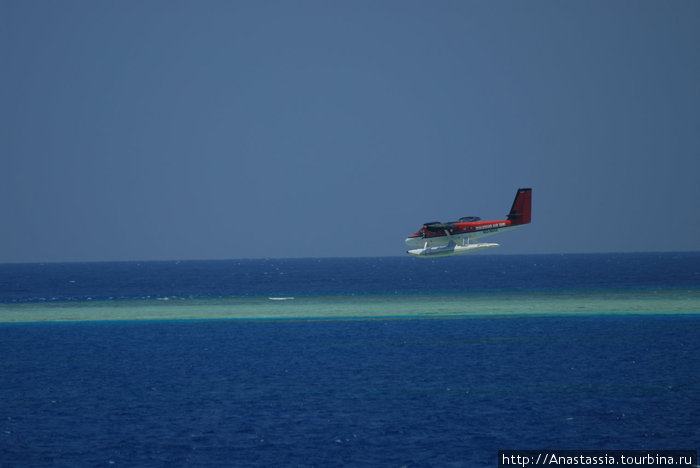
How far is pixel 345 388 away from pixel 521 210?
2033 inches

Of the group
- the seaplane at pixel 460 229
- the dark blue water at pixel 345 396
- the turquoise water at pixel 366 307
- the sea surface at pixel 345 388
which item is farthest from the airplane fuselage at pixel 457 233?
the dark blue water at pixel 345 396

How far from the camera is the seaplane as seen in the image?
281 feet

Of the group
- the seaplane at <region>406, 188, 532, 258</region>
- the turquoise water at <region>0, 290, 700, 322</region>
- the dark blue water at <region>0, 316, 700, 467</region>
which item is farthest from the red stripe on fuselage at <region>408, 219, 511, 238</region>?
the dark blue water at <region>0, 316, 700, 467</region>

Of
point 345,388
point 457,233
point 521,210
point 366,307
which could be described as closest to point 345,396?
point 345,388

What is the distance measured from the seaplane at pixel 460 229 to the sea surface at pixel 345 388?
10573mm

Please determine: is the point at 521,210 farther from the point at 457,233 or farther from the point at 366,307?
the point at 366,307

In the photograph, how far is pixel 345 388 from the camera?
40188 millimetres

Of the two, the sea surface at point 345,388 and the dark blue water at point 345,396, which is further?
the sea surface at point 345,388

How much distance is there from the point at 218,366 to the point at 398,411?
690 inches

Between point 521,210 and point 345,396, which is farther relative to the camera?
point 521,210

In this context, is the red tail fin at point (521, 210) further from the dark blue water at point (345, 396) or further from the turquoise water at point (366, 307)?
the dark blue water at point (345, 396)

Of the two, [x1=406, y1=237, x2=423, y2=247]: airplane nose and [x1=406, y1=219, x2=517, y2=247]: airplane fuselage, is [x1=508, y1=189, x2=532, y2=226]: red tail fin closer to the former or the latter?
[x1=406, y1=219, x2=517, y2=247]: airplane fuselage

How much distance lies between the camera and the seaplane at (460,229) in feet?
281

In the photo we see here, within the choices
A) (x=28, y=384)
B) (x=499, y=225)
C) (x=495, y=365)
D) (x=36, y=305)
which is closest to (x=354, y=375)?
(x=495, y=365)
